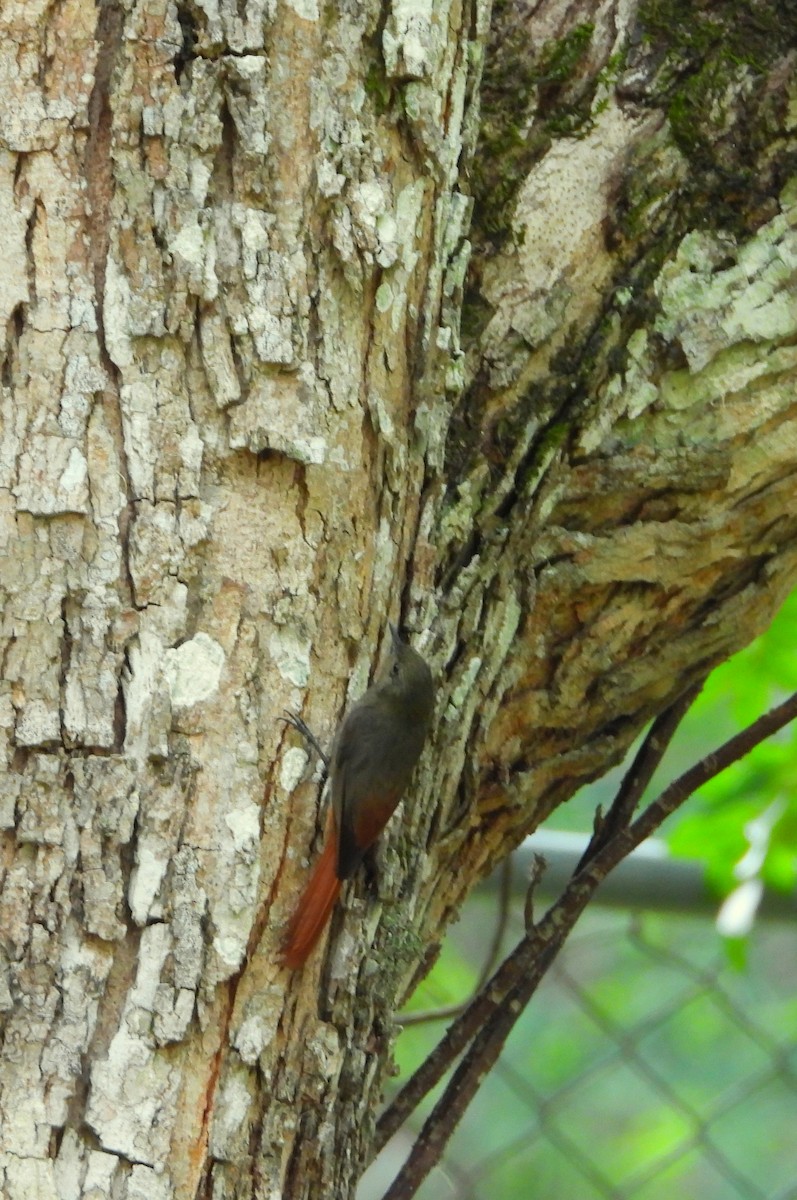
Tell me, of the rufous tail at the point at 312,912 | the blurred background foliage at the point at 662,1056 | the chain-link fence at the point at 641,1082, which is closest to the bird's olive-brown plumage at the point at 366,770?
the rufous tail at the point at 312,912

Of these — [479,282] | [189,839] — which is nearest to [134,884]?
[189,839]

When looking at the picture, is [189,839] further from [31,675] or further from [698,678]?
[698,678]

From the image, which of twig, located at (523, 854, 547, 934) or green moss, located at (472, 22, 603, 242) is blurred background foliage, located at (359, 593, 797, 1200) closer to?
twig, located at (523, 854, 547, 934)

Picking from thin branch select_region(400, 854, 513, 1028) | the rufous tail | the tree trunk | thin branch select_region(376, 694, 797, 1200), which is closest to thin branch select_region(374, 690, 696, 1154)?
thin branch select_region(376, 694, 797, 1200)

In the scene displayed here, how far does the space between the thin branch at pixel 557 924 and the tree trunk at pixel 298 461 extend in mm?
264

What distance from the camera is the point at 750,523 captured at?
7.35ft

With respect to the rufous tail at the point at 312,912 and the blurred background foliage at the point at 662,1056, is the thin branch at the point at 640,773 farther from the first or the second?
the blurred background foliage at the point at 662,1056

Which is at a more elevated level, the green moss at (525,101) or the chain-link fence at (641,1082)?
the green moss at (525,101)

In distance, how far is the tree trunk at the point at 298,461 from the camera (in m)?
1.70

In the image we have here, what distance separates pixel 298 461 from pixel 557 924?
0.96 m

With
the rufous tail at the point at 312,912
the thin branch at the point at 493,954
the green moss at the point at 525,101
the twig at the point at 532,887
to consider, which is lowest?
the rufous tail at the point at 312,912

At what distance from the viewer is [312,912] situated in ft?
5.82

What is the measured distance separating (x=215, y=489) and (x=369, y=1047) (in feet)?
2.53

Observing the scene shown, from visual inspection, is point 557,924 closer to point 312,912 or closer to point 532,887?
point 532,887
